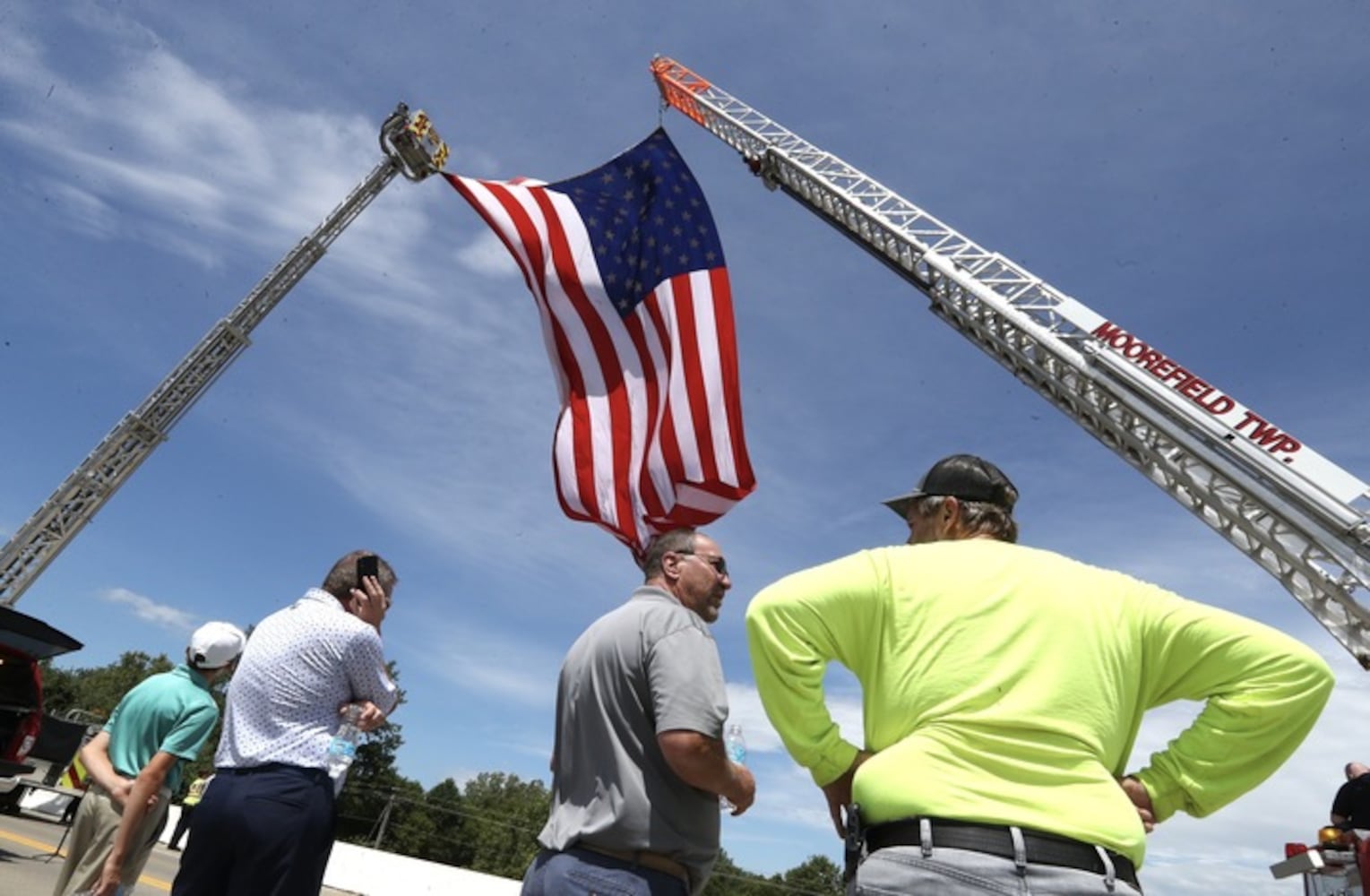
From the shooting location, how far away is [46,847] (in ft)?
32.2

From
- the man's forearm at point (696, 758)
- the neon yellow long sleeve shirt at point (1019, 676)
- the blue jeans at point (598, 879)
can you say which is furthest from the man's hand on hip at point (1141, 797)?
the blue jeans at point (598, 879)

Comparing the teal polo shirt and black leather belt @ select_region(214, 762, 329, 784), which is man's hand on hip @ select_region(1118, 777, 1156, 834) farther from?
the teal polo shirt

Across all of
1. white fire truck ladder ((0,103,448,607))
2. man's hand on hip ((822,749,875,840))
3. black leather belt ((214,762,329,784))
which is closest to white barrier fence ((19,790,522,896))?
black leather belt ((214,762,329,784))

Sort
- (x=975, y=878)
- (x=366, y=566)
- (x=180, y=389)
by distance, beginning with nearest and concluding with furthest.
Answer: (x=975, y=878), (x=366, y=566), (x=180, y=389)

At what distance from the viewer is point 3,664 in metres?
6.80

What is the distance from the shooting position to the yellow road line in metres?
8.66

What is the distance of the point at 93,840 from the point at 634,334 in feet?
11.6

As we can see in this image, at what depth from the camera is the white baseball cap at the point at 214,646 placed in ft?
13.0

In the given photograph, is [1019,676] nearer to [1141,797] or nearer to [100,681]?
[1141,797]

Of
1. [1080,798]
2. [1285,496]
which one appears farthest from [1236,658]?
[1285,496]

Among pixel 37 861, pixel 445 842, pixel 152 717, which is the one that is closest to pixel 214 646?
pixel 152 717

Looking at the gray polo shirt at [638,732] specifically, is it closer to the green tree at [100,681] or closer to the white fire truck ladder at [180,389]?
the white fire truck ladder at [180,389]

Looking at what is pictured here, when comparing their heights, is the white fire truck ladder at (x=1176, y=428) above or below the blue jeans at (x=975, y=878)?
above

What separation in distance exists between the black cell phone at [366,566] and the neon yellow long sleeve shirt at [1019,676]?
77.8 inches
